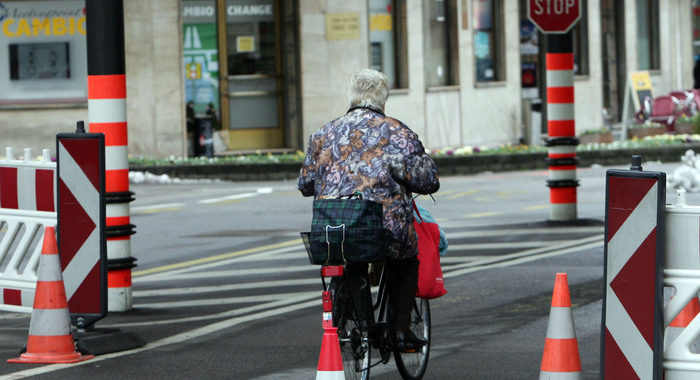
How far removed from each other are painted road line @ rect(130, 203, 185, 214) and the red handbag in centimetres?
1109

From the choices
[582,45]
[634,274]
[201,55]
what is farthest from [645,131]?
[634,274]

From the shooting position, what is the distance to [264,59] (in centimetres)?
2628

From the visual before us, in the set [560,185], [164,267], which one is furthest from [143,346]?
[560,185]

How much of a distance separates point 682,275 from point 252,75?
20420 millimetres

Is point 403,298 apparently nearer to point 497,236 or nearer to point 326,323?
point 326,323

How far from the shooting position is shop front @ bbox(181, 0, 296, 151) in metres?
25.5

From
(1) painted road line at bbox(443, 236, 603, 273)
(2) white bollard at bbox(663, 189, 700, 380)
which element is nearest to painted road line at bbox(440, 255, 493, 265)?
(1) painted road line at bbox(443, 236, 603, 273)

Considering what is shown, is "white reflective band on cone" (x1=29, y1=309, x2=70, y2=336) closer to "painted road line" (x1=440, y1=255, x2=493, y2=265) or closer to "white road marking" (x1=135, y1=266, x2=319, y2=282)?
"white road marking" (x1=135, y1=266, x2=319, y2=282)

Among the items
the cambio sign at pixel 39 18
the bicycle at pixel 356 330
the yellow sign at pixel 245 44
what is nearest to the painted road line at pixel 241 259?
the bicycle at pixel 356 330

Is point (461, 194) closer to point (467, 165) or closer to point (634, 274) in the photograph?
point (467, 165)

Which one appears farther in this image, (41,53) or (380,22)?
(380,22)

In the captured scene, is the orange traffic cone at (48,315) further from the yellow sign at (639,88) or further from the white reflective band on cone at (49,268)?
the yellow sign at (639,88)

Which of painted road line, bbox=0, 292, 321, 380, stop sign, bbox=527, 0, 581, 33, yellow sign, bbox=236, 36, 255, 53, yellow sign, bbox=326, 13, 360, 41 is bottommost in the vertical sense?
painted road line, bbox=0, 292, 321, 380

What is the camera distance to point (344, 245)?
6805 millimetres
